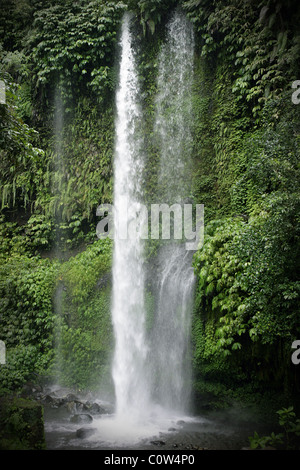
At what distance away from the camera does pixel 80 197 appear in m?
10.5

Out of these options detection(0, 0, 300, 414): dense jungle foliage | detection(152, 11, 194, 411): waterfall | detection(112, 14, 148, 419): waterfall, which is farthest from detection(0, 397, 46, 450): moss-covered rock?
detection(0, 0, 300, 414): dense jungle foliage

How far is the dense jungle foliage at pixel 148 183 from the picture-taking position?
565 cm

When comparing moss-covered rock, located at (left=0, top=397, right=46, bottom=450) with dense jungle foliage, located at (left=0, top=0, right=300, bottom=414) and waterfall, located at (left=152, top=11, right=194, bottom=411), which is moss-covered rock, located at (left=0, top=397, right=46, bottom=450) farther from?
dense jungle foliage, located at (left=0, top=0, right=300, bottom=414)

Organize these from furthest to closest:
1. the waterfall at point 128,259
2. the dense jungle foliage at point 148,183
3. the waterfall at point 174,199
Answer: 1. the waterfall at point 128,259
2. the waterfall at point 174,199
3. the dense jungle foliage at point 148,183

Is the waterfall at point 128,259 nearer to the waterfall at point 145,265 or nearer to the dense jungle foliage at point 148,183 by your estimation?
the waterfall at point 145,265

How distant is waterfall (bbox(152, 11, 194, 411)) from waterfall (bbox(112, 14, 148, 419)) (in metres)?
0.51

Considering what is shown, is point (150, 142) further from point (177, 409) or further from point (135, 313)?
point (177, 409)

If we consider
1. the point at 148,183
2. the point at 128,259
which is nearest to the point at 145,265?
the point at 128,259

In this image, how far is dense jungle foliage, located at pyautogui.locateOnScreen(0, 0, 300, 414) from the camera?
5652 millimetres

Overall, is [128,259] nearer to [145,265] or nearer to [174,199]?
[145,265]

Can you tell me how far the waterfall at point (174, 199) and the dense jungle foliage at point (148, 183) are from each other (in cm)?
27

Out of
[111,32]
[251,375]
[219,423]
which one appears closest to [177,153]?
[111,32]

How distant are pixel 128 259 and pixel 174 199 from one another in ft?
7.10

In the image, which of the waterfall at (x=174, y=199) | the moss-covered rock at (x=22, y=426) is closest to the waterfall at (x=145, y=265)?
the waterfall at (x=174, y=199)
